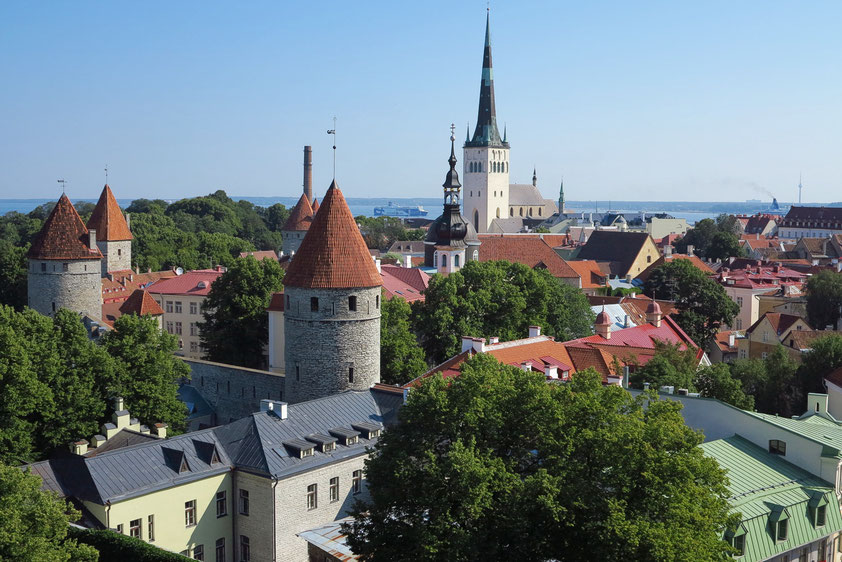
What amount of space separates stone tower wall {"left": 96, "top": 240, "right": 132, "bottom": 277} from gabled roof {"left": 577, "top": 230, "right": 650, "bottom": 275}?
43.9m

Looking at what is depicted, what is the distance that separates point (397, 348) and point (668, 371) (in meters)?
10.5

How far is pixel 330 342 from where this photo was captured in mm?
33438

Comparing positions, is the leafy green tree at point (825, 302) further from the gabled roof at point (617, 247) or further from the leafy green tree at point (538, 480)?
the leafy green tree at point (538, 480)

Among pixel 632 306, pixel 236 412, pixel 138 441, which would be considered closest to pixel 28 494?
pixel 138 441

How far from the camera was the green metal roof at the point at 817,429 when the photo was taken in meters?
25.5

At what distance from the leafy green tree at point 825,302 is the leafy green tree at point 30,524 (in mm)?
48308

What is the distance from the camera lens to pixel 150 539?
2598 cm

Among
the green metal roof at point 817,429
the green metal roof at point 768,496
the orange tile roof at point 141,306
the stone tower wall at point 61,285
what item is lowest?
the green metal roof at point 768,496

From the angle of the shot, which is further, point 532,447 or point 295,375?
point 295,375

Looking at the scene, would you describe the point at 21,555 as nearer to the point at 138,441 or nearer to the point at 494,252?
the point at 138,441

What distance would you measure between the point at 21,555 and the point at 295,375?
614 inches

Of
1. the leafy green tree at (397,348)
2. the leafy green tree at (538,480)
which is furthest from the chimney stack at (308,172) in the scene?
the leafy green tree at (538,480)

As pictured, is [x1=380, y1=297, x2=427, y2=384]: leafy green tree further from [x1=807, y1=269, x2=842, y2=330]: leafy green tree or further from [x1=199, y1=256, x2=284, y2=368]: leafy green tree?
[x1=807, y1=269, x2=842, y2=330]: leafy green tree

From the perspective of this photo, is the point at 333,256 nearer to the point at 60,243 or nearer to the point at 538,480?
the point at 538,480
